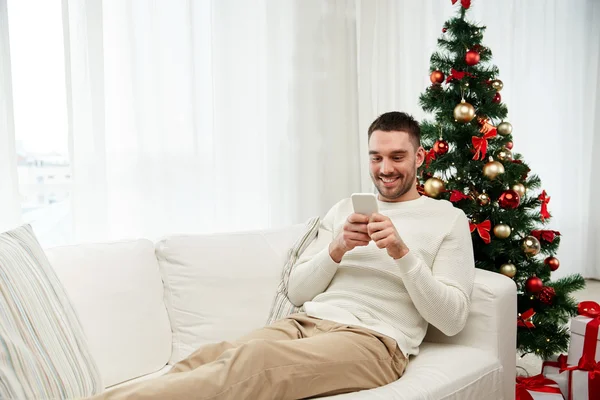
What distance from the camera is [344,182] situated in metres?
3.22

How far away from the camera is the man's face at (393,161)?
1.94 meters

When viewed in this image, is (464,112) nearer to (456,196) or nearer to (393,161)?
(456,196)

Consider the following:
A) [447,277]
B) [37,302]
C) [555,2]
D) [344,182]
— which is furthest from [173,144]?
[555,2]

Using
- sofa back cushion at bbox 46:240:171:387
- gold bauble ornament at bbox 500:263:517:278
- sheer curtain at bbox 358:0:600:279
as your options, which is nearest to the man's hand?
sofa back cushion at bbox 46:240:171:387

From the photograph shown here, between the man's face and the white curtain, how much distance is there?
1.01 m

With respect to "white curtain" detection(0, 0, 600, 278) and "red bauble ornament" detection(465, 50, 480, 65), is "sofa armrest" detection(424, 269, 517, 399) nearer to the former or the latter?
"red bauble ornament" detection(465, 50, 480, 65)

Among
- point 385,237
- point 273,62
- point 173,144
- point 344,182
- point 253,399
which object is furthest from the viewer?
point 344,182

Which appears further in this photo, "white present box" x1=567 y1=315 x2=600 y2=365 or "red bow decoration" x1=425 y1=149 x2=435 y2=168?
"red bow decoration" x1=425 y1=149 x2=435 y2=168

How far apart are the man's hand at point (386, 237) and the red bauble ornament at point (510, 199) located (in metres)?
0.87

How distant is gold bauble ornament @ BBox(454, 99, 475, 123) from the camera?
237cm

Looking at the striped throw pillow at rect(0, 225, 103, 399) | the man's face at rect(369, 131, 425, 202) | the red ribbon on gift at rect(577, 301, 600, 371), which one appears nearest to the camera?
the striped throw pillow at rect(0, 225, 103, 399)

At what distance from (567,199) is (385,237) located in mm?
3391

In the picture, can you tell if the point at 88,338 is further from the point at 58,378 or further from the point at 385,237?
the point at 385,237

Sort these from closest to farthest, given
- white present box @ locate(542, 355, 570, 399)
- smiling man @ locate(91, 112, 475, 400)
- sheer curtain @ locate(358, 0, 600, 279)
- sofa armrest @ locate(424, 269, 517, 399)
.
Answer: smiling man @ locate(91, 112, 475, 400) → sofa armrest @ locate(424, 269, 517, 399) → white present box @ locate(542, 355, 570, 399) → sheer curtain @ locate(358, 0, 600, 279)
